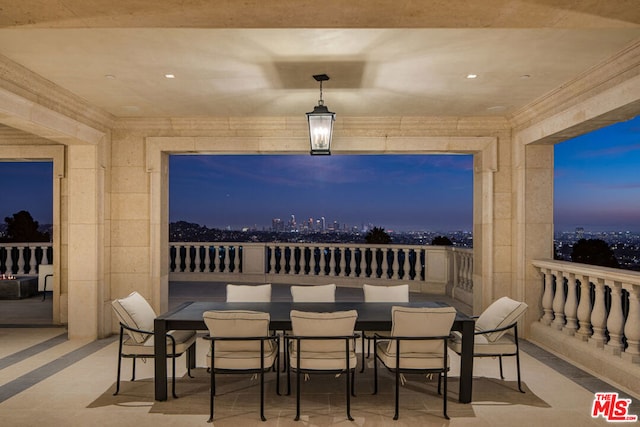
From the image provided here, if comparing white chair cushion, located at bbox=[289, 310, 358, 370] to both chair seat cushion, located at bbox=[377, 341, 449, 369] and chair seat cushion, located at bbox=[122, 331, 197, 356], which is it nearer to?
chair seat cushion, located at bbox=[377, 341, 449, 369]

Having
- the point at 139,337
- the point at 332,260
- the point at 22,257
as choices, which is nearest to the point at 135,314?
the point at 139,337

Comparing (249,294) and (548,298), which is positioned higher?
(249,294)

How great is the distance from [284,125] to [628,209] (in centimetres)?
1398

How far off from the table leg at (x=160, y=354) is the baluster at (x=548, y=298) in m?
4.63

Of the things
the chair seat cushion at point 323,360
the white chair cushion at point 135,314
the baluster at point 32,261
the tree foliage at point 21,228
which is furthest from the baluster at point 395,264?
the tree foliage at point 21,228

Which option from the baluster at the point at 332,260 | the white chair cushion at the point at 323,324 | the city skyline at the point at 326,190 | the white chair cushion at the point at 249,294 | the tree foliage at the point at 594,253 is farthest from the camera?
the city skyline at the point at 326,190

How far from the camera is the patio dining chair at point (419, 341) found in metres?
3.60

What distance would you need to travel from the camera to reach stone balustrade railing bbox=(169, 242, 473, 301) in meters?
9.62

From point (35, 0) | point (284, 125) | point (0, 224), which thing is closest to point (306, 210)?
point (0, 224)

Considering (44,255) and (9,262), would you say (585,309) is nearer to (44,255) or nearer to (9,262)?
(44,255)

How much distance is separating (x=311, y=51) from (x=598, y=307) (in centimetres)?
380

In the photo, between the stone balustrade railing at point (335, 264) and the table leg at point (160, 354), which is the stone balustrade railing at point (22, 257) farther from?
the table leg at point (160, 354)

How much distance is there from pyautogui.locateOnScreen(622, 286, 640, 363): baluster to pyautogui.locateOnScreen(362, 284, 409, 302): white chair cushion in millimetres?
2056

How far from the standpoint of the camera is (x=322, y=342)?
11.8 ft
